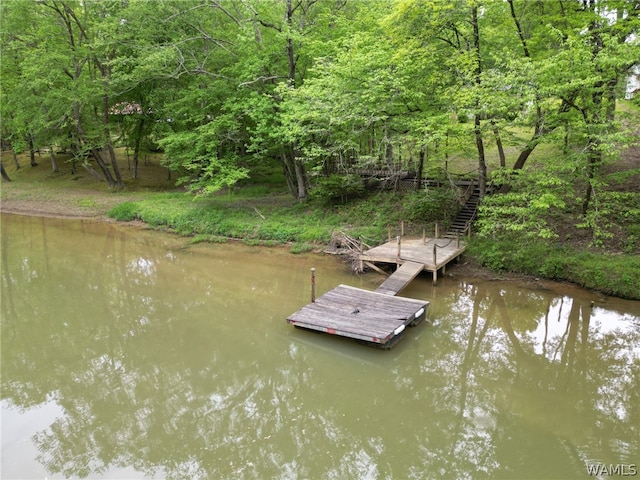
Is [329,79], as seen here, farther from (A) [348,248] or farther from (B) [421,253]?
(B) [421,253]

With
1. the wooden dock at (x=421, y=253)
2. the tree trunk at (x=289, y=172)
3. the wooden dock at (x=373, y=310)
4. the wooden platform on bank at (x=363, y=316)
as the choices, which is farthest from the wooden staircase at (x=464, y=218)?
the tree trunk at (x=289, y=172)

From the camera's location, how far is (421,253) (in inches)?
505

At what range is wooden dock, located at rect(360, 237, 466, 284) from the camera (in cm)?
1205

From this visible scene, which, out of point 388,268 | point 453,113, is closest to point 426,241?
point 388,268

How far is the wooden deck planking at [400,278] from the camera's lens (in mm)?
10680

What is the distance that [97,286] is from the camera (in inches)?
511

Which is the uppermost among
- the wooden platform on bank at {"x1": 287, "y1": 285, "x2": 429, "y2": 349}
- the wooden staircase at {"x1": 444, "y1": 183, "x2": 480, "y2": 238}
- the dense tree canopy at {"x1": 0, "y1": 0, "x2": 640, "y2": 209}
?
the dense tree canopy at {"x1": 0, "y1": 0, "x2": 640, "y2": 209}

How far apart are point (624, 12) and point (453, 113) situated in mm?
5575

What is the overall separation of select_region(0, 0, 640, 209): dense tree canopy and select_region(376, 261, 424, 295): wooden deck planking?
338cm

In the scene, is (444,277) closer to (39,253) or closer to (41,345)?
(41,345)

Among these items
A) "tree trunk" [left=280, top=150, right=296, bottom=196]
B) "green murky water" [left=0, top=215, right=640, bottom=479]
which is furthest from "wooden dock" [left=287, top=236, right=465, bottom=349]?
"tree trunk" [left=280, top=150, right=296, bottom=196]

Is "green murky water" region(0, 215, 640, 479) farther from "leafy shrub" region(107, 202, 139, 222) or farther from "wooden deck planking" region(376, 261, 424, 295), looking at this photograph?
"leafy shrub" region(107, 202, 139, 222)

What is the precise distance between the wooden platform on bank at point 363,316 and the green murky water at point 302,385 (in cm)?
38

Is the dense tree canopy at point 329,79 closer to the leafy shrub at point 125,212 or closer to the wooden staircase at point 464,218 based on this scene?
the wooden staircase at point 464,218
